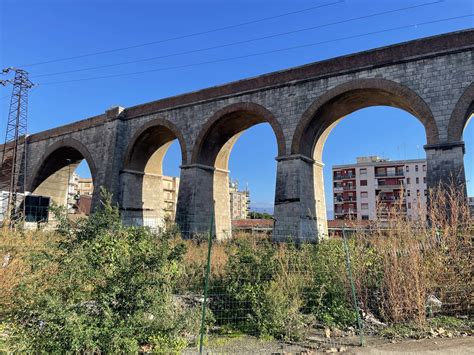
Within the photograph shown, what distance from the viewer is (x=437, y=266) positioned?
540 cm

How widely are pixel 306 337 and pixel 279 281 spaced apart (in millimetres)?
791

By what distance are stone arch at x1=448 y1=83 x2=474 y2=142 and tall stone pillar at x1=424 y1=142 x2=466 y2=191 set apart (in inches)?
11.9

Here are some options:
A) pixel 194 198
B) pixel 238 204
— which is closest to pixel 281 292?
pixel 194 198

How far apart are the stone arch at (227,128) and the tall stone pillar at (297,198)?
1.00 metres

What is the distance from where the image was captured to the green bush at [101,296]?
301 centimetres

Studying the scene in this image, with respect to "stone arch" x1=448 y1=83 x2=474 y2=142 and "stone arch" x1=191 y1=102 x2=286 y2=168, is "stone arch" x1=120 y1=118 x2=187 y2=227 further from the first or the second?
"stone arch" x1=448 y1=83 x2=474 y2=142

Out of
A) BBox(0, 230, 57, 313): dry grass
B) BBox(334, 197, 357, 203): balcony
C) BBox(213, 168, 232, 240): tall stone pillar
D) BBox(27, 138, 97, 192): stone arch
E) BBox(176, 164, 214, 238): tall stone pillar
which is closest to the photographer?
BBox(0, 230, 57, 313): dry grass

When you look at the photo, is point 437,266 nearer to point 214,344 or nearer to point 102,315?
point 214,344

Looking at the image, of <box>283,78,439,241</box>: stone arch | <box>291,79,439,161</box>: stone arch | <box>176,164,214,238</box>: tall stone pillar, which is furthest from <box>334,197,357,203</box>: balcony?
<box>291,79,439,161</box>: stone arch

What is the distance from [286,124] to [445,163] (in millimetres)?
6027

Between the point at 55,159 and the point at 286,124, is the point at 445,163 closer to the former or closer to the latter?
the point at 286,124

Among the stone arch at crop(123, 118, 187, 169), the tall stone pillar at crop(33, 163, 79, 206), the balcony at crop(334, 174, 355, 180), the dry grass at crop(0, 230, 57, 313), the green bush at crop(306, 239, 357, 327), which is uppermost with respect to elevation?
the balcony at crop(334, 174, 355, 180)

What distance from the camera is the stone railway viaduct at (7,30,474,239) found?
39.6 ft

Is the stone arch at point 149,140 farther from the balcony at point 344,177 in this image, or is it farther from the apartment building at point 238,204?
the apartment building at point 238,204
